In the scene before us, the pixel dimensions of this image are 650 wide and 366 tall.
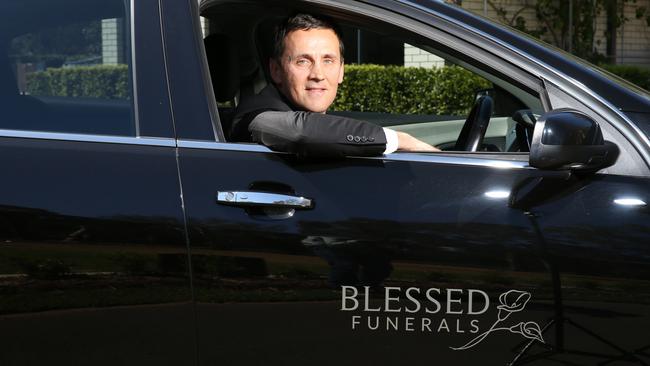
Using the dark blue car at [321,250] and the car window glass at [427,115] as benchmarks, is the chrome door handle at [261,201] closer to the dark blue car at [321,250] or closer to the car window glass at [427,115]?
the dark blue car at [321,250]

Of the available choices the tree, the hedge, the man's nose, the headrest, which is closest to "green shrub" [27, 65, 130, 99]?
the headrest

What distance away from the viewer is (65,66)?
256 centimetres

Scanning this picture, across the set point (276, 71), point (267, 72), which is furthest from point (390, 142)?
point (267, 72)

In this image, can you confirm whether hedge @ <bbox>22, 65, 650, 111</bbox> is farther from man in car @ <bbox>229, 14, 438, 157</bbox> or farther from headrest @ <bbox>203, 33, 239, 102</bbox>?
man in car @ <bbox>229, 14, 438, 157</bbox>

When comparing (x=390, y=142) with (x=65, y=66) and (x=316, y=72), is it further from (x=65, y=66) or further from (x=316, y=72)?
(x=65, y=66)

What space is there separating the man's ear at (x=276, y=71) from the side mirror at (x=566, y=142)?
3.17ft

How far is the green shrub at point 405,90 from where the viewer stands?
9617mm

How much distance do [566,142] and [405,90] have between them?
8.24 metres

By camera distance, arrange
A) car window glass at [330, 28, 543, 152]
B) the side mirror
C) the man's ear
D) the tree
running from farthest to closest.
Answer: the tree
car window glass at [330, 28, 543, 152]
the man's ear
the side mirror

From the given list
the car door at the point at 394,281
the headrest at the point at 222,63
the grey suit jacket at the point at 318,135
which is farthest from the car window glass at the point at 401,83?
the car door at the point at 394,281

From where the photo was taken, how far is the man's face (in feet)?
9.13

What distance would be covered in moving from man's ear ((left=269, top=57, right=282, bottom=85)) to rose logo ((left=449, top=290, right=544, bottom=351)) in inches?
43.1

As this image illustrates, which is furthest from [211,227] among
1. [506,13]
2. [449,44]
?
[506,13]

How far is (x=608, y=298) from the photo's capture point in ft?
7.41
